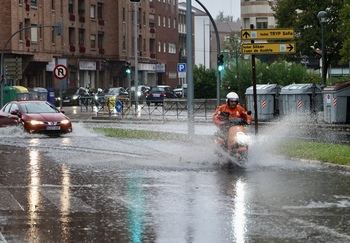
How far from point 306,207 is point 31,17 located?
71.7 metres

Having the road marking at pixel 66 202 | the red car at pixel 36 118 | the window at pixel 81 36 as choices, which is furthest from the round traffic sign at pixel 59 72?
the window at pixel 81 36

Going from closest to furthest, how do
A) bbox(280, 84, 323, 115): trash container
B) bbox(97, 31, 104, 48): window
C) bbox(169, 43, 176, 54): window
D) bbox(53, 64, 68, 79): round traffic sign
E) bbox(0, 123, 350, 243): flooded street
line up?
1. bbox(0, 123, 350, 243): flooded street
2. bbox(53, 64, 68, 79): round traffic sign
3. bbox(280, 84, 323, 115): trash container
4. bbox(97, 31, 104, 48): window
5. bbox(169, 43, 176, 54): window

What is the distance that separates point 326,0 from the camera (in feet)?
222

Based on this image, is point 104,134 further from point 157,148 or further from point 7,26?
point 7,26

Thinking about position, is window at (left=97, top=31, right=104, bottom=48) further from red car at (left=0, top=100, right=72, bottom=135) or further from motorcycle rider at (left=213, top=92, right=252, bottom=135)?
motorcycle rider at (left=213, top=92, right=252, bottom=135)

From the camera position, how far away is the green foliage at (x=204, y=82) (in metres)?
67.5

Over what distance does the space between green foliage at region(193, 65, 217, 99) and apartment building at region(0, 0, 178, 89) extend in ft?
20.2

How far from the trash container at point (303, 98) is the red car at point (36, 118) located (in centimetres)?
1554

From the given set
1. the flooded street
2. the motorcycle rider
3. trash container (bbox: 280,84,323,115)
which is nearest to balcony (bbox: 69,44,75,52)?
trash container (bbox: 280,84,323,115)

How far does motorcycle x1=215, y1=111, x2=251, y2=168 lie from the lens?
1942 centimetres

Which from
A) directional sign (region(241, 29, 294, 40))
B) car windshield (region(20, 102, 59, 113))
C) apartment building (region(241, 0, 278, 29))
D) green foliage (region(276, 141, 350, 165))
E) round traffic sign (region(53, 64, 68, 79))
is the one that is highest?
apartment building (region(241, 0, 278, 29))

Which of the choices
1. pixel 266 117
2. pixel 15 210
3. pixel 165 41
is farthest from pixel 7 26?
pixel 15 210

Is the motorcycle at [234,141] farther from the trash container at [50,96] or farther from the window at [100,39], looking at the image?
the window at [100,39]

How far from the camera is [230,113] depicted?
2002cm
